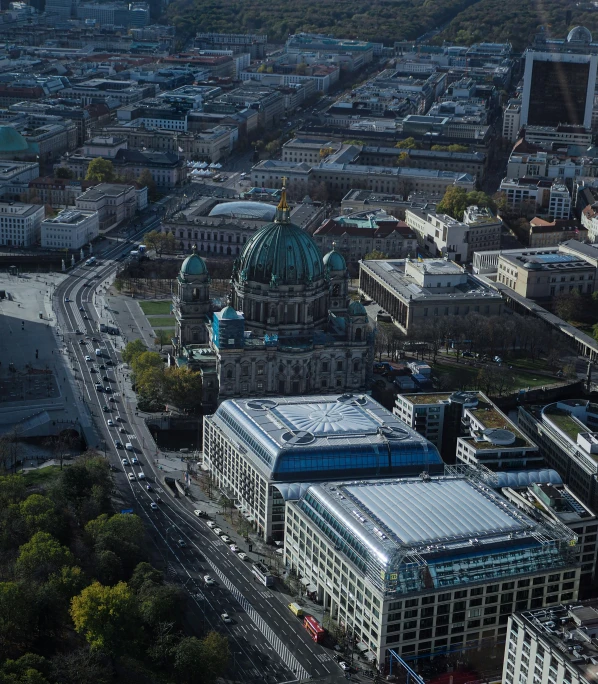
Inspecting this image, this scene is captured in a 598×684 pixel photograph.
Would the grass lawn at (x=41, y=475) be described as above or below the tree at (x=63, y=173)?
below

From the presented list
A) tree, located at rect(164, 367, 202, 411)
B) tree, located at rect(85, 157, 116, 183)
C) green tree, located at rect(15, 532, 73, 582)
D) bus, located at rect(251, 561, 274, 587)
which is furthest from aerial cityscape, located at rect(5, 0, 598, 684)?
tree, located at rect(85, 157, 116, 183)

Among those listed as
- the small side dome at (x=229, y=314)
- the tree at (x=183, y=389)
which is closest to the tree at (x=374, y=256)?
the small side dome at (x=229, y=314)

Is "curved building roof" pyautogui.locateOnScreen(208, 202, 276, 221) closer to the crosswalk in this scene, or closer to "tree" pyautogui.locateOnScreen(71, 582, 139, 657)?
the crosswalk

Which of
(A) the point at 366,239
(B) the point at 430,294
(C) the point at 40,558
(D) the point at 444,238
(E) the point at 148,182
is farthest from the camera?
(E) the point at 148,182

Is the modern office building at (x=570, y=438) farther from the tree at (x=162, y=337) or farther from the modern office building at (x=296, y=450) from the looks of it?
the tree at (x=162, y=337)

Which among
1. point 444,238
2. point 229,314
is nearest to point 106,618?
point 229,314

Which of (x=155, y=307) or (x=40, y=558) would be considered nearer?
(x=40, y=558)

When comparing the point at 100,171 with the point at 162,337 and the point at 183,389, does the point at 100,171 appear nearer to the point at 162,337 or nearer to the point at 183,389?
the point at 162,337
